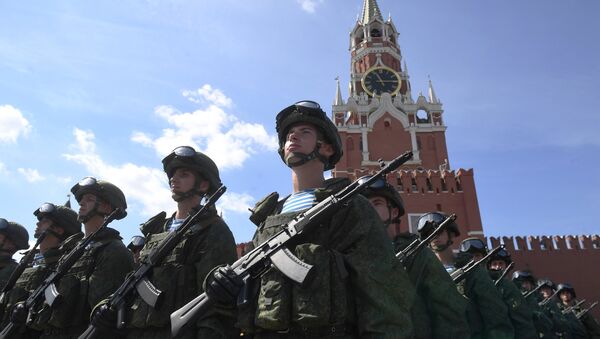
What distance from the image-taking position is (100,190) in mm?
5395

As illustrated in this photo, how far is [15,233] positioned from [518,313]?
8.36 metres

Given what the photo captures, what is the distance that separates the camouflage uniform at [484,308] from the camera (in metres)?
5.43

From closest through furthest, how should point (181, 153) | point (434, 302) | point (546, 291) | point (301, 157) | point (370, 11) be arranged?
point (301, 157)
point (434, 302)
point (181, 153)
point (546, 291)
point (370, 11)

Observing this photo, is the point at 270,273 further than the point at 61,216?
No

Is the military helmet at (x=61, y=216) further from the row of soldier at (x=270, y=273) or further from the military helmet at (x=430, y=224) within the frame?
the military helmet at (x=430, y=224)

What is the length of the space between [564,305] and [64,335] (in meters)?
19.2

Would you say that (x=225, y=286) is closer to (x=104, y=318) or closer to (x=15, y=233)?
(x=104, y=318)

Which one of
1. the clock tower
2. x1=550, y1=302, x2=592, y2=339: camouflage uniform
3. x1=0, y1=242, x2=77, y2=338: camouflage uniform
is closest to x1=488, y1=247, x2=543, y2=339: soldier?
x1=0, y1=242, x2=77, y2=338: camouflage uniform

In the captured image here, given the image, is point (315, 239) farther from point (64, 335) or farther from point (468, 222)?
point (468, 222)

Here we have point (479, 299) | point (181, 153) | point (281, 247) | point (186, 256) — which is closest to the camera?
point (281, 247)

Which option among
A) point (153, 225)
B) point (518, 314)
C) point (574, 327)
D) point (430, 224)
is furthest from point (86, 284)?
point (574, 327)

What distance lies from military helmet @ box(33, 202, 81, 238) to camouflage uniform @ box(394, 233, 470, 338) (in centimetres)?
481

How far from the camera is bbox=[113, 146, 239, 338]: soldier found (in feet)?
11.3

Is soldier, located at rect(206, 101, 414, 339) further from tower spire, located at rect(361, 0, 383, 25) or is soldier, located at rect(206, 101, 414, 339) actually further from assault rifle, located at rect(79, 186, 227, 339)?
tower spire, located at rect(361, 0, 383, 25)
